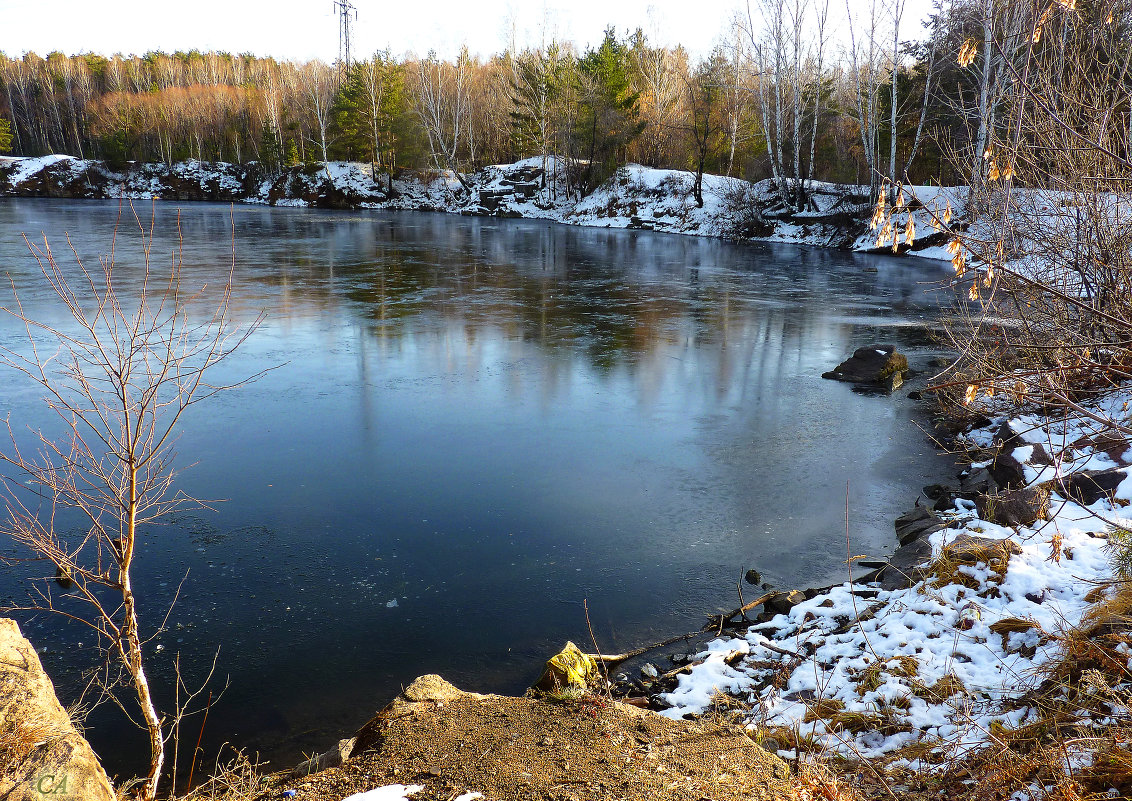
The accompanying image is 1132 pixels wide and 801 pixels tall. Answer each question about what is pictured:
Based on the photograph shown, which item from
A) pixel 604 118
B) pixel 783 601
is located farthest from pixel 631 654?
pixel 604 118

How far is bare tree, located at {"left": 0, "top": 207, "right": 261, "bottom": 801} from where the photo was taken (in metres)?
3.71

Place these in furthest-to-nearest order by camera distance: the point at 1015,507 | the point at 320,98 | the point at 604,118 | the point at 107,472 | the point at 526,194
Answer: the point at 320,98, the point at 526,194, the point at 604,118, the point at 107,472, the point at 1015,507

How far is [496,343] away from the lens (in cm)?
1398

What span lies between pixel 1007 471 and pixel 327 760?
674cm

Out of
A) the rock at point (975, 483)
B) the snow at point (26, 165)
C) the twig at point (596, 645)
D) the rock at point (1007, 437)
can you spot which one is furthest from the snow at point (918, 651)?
the snow at point (26, 165)

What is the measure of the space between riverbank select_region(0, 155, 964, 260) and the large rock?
1144 inches

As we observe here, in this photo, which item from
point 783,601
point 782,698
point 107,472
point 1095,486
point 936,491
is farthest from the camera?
point 936,491

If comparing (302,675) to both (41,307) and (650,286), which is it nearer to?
(41,307)

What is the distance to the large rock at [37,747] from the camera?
9.90 ft

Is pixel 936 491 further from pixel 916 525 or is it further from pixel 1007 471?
pixel 916 525

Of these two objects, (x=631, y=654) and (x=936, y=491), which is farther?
(x=936, y=491)

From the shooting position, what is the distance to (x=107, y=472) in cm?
756

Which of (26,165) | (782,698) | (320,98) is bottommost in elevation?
(782,698)

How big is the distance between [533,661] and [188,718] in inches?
83.6
